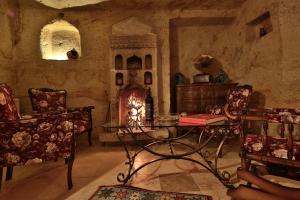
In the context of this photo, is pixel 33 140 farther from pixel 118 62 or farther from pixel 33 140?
pixel 118 62

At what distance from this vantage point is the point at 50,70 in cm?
451

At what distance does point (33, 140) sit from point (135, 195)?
1.05 metres

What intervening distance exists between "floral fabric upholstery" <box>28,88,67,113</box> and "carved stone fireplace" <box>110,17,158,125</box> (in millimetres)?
944

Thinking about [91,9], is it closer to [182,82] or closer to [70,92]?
[70,92]

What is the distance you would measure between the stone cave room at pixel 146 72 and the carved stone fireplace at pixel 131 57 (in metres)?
0.02

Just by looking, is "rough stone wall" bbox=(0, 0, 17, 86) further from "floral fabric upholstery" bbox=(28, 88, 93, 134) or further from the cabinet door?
the cabinet door

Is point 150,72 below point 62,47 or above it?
below

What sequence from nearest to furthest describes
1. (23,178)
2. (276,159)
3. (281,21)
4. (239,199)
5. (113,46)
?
(239,199)
(276,159)
(23,178)
(281,21)
(113,46)

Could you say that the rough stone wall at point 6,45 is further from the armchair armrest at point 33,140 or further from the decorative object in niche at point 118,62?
the armchair armrest at point 33,140

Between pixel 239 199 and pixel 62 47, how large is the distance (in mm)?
4840

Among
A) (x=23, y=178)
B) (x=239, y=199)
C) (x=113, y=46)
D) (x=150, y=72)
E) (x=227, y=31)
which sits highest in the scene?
(x=227, y=31)

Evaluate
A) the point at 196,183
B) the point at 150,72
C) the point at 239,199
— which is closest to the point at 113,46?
the point at 150,72

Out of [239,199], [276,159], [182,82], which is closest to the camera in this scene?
[239,199]

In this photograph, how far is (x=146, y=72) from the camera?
4.50 m
